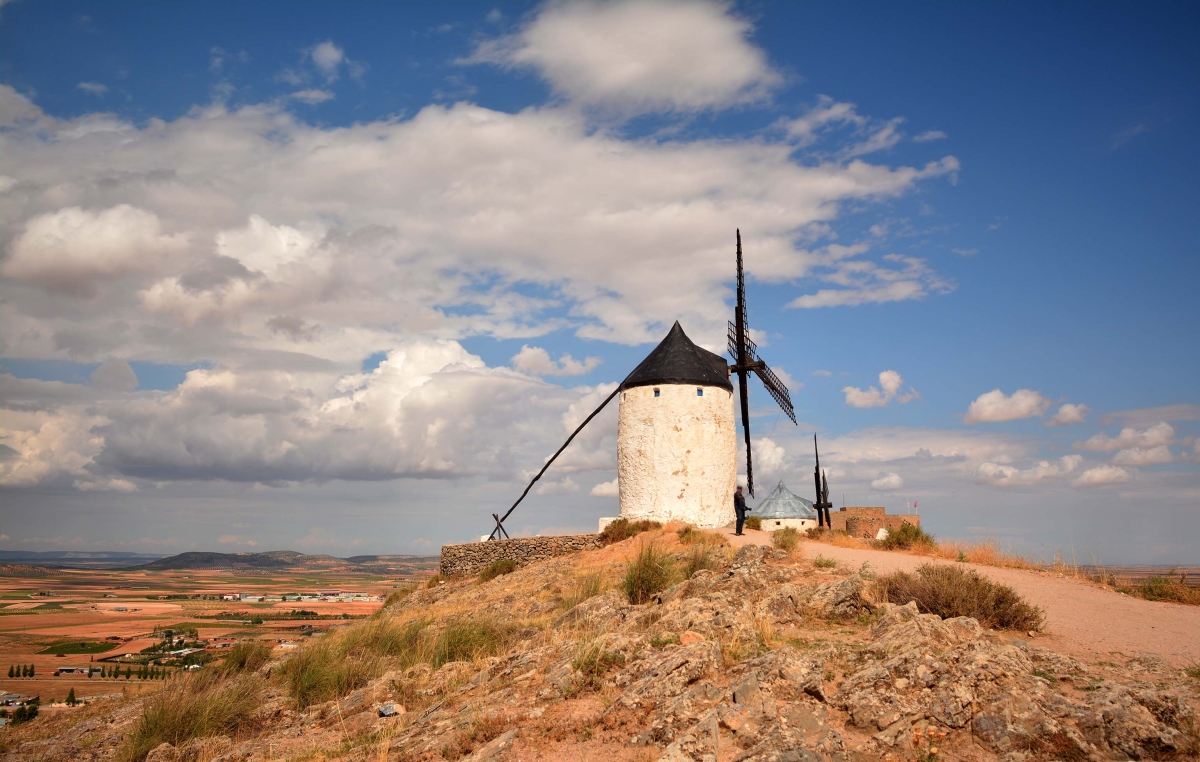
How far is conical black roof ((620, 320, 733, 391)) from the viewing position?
2380 centimetres

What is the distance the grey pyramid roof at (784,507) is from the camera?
36688mm

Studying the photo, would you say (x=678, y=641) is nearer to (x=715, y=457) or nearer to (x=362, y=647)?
(x=362, y=647)

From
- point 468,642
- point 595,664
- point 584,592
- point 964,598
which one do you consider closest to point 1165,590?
point 964,598

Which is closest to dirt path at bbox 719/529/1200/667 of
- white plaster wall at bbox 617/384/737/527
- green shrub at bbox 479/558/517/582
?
white plaster wall at bbox 617/384/737/527

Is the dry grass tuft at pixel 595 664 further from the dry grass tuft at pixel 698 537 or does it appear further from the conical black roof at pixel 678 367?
the conical black roof at pixel 678 367

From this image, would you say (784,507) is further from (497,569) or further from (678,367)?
(497,569)

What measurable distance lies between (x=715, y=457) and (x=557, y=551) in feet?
20.5

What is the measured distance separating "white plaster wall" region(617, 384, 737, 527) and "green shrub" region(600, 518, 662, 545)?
1.73 feet

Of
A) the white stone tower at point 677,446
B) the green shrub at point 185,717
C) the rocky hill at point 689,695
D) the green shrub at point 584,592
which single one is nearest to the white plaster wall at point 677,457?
the white stone tower at point 677,446

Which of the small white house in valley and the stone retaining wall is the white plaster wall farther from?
the small white house in valley

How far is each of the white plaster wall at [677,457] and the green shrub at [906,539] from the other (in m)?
5.76

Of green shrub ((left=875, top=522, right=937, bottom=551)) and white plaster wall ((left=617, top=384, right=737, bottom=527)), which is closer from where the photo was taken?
green shrub ((left=875, top=522, right=937, bottom=551))

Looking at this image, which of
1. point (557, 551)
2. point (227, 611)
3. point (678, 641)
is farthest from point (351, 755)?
point (227, 611)

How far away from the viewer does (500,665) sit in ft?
29.7
